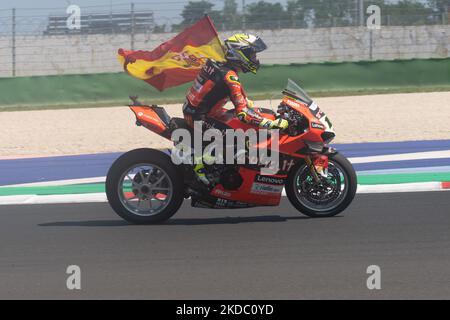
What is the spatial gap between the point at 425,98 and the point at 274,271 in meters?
12.7

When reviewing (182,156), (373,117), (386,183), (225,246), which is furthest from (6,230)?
(373,117)

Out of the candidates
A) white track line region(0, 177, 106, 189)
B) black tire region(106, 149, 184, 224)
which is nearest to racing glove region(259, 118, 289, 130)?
black tire region(106, 149, 184, 224)

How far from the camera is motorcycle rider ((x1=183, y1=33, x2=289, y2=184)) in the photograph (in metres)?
8.16

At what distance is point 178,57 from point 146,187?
1.27 meters

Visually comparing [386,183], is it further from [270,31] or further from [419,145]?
[270,31]

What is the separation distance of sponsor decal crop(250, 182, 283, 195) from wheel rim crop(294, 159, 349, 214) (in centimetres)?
17

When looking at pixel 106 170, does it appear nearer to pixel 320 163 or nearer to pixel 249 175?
pixel 249 175

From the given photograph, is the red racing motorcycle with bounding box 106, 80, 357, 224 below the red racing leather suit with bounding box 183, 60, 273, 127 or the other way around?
below

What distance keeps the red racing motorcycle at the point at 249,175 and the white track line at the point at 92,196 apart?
1721mm

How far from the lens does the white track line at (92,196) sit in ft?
33.2

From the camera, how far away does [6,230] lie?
8.48 metres

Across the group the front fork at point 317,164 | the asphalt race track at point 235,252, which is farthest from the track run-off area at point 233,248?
the front fork at point 317,164
